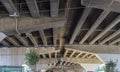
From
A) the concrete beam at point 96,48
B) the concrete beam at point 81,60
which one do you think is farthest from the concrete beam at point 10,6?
the concrete beam at point 81,60

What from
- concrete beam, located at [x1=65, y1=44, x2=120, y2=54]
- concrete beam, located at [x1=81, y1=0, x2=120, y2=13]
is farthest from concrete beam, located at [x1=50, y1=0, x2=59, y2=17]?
concrete beam, located at [x1=65, y1=44, x2=120, y2=54]

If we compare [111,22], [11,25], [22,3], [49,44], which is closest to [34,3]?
[22,3]

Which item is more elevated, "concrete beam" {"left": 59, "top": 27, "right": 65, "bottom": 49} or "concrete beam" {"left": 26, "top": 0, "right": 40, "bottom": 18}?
"concrete beam" {"left": 59, "top": 27, "right": 65, "bottom": 49}

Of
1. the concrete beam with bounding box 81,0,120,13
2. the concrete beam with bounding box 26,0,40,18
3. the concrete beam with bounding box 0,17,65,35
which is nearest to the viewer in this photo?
the concrete beam with bounding box 81,0,120,13

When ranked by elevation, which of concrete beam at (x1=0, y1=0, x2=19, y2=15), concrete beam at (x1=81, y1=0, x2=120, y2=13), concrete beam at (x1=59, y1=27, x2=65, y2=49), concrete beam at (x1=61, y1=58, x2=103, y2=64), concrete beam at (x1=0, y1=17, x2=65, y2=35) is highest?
concrete beam at (x1=61, y1=58, x2=103, y2=64)

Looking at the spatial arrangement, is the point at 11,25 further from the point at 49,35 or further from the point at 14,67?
the point at 14,67

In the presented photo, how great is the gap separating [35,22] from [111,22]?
5.38m

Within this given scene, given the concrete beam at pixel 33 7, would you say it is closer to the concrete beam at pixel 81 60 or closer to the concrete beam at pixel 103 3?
the concrete beam at pixel 103 3

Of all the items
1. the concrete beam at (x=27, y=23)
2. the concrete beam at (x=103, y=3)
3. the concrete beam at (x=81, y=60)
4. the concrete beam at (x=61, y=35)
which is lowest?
the concrete beam at (x=103, y=3)

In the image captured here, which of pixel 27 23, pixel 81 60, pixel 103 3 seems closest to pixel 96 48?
pixel 27 23

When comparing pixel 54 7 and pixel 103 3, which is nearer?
pixel 103 3

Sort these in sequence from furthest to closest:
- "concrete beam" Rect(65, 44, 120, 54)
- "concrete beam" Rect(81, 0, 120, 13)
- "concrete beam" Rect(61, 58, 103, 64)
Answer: "concrete beam" Rect(61, 58, 103, 64)
"concrete beam" Rect(65, 44, 120, 54)
"concrete beam" Rect(81, 0, 120, 13)

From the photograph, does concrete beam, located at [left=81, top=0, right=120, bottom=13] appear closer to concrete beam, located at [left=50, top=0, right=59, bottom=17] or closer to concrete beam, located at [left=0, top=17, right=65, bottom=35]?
concrete beam, located at [left=50, top=0, right=59, bottom=17]

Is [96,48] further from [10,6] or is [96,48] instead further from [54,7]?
[10,6]
